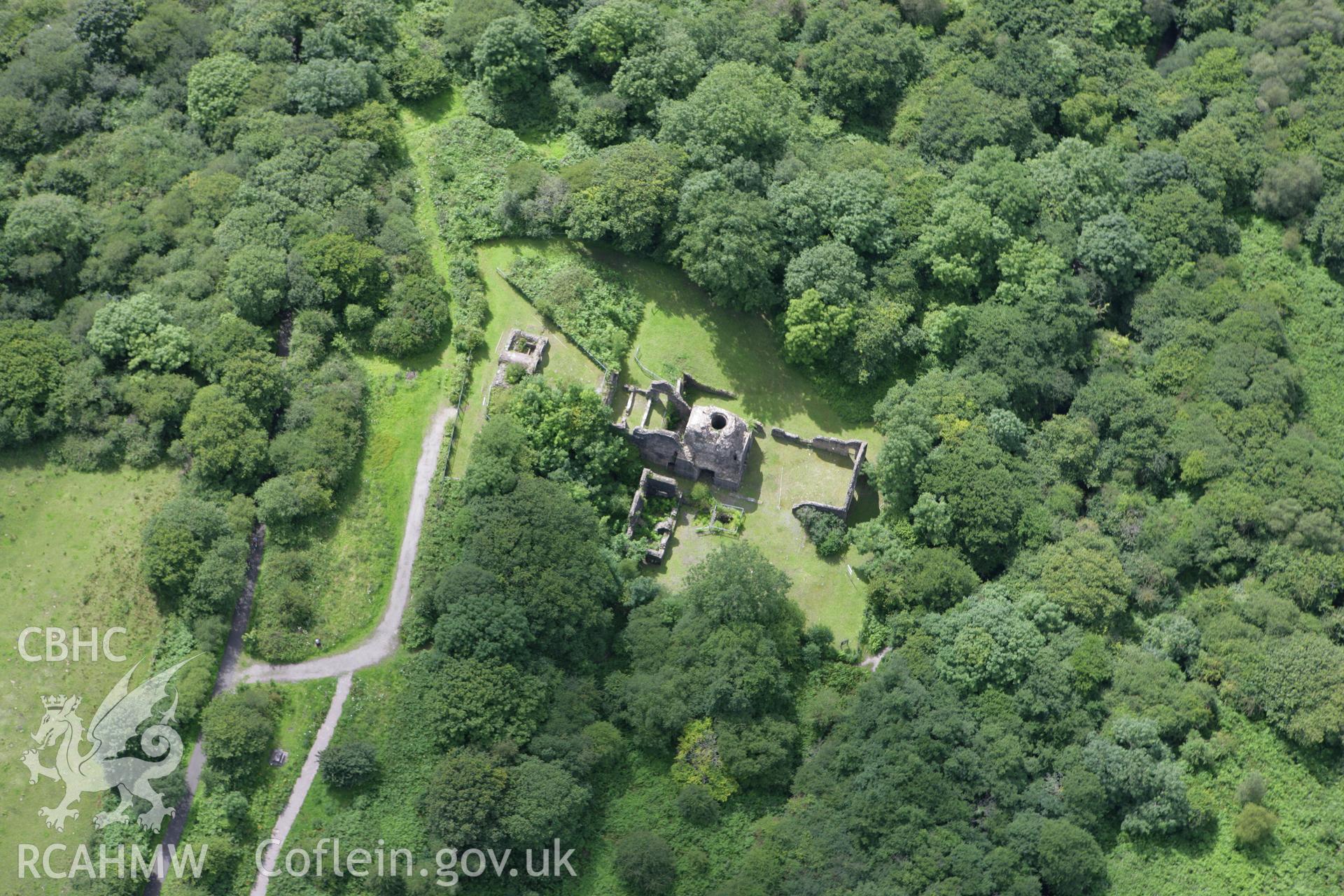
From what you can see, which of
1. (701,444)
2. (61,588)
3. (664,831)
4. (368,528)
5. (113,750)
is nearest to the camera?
(113,750)

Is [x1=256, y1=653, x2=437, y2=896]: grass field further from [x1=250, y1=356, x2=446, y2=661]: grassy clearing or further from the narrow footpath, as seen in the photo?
[x1=250, y1=356, x2=446, y2=661]: grassy clearing

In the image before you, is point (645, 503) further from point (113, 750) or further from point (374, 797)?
point (113, 750)

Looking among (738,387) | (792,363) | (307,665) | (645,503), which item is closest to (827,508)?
(738,387)

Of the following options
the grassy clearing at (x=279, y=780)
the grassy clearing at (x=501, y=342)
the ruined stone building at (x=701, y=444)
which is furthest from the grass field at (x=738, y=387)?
the grassy clearing at (x=279, y=780)

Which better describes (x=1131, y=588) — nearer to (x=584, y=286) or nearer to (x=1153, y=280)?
(x=1153, y=280)

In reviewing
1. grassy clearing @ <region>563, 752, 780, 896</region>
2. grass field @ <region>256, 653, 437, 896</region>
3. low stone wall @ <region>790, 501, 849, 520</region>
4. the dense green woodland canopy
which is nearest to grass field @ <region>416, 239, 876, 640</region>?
low stone wall @ <region>790, 501, 849, 520</region>

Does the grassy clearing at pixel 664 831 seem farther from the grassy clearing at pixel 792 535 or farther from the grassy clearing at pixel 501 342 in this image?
the grassy clearing at pixel 501 342
